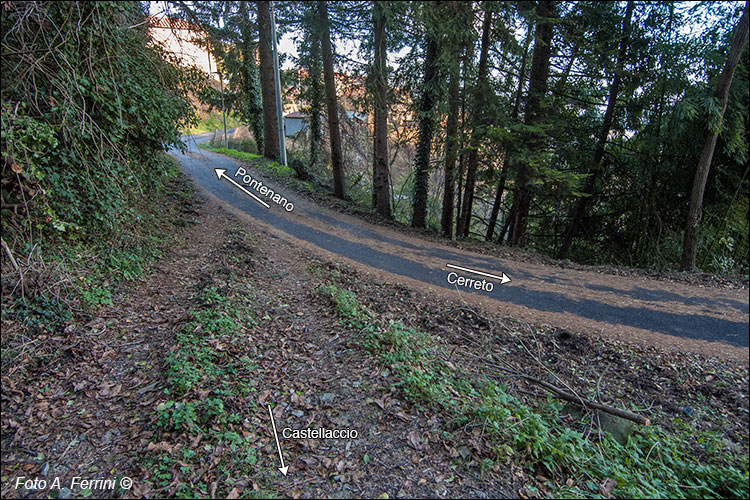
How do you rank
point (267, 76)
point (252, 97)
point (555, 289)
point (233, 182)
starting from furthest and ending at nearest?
point (252, 97), point (267, 76), point (233, 182), point (555, 289)

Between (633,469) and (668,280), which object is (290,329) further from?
(668,280)

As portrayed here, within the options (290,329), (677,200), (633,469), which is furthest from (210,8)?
(677,200)

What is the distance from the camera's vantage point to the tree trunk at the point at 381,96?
1039 cm

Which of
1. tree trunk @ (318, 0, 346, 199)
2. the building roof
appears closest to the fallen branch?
the building roof

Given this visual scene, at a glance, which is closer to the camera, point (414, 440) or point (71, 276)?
point (414, 440)

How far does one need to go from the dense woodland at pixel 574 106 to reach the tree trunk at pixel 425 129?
0.05m

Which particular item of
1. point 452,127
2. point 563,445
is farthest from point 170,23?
point 563,445

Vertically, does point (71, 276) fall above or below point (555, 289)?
above

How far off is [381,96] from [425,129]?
A: 2.08 meters

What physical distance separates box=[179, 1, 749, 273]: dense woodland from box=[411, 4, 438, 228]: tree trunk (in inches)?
2.1

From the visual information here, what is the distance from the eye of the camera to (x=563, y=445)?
356cm

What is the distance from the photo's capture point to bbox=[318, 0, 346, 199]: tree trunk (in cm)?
1200

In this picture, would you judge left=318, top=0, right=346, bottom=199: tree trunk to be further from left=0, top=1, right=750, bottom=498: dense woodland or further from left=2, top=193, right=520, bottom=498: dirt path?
left=2, top=193, right=520, bottom=498: dirt path

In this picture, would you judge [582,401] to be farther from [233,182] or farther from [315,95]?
[315,95]
